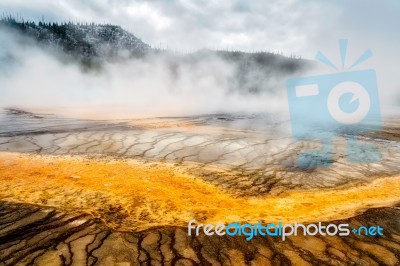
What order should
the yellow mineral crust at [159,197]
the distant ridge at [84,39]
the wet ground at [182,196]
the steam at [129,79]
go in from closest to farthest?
the wet ground at [182,196]
the yellow mineral crust at [159,197]
the steam at [129,79]
the distant ridge at [84,39]

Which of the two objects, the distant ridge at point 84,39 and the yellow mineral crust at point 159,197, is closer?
the yellow mineral crust at point 159,197

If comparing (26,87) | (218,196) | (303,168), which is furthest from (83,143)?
(26,87)

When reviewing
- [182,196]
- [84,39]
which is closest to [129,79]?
[84,39]

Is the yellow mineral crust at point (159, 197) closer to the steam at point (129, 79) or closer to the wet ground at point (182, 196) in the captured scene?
the wet ground at point (182, 196)

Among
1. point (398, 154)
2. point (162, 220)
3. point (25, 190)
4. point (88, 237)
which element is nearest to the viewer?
point (88, 237)

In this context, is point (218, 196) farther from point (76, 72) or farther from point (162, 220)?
point (76, 72)

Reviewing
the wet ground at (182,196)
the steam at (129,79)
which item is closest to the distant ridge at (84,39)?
the steam at (129,79)

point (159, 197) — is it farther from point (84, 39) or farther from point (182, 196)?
point (84, 39)

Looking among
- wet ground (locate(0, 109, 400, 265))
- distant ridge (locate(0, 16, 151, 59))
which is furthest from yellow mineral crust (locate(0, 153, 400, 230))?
distant ridge (locate(0, 16, 151, 59))
